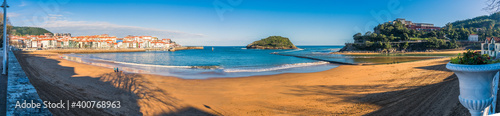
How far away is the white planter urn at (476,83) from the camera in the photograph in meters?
2.54

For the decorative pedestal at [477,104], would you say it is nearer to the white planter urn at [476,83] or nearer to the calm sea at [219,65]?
the white planter urn at [476,83]

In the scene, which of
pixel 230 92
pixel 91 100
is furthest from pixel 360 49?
pixel 91 100

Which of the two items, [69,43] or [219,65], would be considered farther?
[69,43]

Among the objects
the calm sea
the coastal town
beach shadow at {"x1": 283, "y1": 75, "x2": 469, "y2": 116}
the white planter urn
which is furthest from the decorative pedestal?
the coastal town

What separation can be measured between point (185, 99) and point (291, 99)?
13.8ft

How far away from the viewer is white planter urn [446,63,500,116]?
2.54 m

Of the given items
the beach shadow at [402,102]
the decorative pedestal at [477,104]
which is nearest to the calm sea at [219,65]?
the beach shadow at [402,102]

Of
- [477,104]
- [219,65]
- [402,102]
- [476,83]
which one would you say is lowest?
[219,65]

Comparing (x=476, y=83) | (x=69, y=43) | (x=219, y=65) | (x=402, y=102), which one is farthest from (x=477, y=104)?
(x=69, y=43)

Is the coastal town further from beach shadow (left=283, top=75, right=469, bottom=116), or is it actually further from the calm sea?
beach shadow (left=283, top=75, right=469, bottom=116)

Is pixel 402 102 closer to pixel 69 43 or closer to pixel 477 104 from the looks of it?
pixel 477 104

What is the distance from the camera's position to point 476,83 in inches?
103

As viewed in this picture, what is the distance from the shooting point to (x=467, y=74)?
2.63 metres

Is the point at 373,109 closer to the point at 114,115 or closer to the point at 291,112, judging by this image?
the point at 291,112
